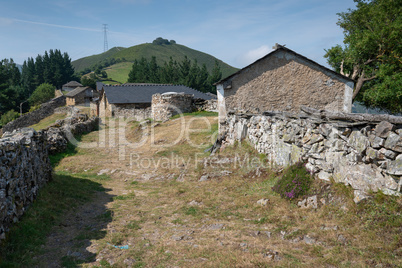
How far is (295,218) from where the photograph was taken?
620 centimetres

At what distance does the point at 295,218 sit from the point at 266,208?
1006 millimetres

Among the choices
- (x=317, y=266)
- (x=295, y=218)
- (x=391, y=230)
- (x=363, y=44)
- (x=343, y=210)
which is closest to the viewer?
(x=317, y=266)

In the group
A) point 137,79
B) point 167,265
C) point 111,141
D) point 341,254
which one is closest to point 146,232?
point 167,265

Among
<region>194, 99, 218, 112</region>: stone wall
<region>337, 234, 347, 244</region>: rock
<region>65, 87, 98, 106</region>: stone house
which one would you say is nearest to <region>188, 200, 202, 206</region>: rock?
<region>337, 234, 347, 244</region>: rock

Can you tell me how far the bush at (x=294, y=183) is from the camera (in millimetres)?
6941

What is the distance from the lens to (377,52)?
21578 millimetres

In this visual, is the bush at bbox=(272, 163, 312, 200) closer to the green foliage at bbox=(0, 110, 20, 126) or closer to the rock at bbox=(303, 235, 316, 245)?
the rock at bbox=(303, 235, 316, 245)

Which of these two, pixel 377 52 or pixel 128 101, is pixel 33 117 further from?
pixel 377 52

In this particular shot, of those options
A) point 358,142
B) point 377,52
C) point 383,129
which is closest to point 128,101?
point 377,52

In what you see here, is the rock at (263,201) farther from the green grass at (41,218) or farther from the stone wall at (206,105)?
the stone wall at (206,105)

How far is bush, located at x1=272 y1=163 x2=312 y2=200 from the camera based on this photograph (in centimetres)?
694

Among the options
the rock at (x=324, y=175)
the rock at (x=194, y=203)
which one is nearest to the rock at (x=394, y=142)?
the rock at (x=324, y=175)

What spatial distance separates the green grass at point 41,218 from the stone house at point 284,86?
792cm

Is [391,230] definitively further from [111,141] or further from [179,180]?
[111,141]
